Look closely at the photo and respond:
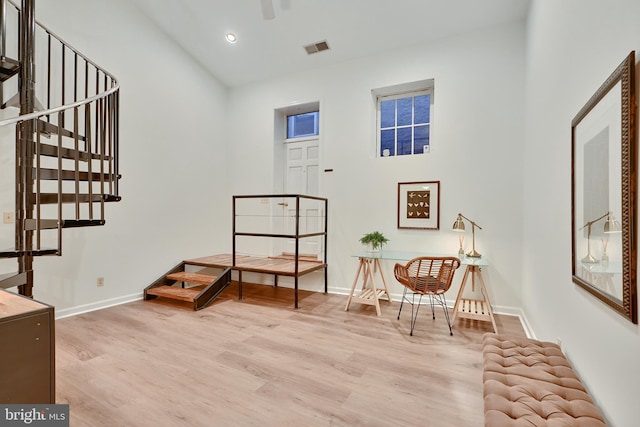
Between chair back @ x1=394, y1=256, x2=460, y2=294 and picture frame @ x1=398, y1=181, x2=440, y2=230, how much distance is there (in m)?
0.86

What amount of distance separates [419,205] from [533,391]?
2.82 m

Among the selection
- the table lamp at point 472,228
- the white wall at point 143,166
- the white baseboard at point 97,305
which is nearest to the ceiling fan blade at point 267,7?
the white wall at point 143,166

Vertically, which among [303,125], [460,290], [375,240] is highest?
[303,125]

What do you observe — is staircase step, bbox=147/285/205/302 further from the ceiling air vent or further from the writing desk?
the ceiling air vent

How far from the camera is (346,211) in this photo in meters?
4.49

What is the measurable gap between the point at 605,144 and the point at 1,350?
2.90 m

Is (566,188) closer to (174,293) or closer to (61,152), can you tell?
(61,152)

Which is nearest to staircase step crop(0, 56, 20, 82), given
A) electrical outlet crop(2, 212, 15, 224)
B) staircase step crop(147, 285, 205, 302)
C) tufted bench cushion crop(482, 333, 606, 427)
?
electrical outlet crop(2, 212, 15, 224)

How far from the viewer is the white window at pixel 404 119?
→ 4168mm

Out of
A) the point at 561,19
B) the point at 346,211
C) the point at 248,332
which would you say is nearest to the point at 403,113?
the point at 346,211

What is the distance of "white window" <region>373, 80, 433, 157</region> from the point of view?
13.7 feet

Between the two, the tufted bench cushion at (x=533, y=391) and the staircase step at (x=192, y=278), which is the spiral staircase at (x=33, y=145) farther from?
the tufted bench cushion at (x=533, y=391)

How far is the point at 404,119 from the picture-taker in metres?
4.31

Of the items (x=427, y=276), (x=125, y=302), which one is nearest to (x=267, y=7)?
(x=427, y=276)
